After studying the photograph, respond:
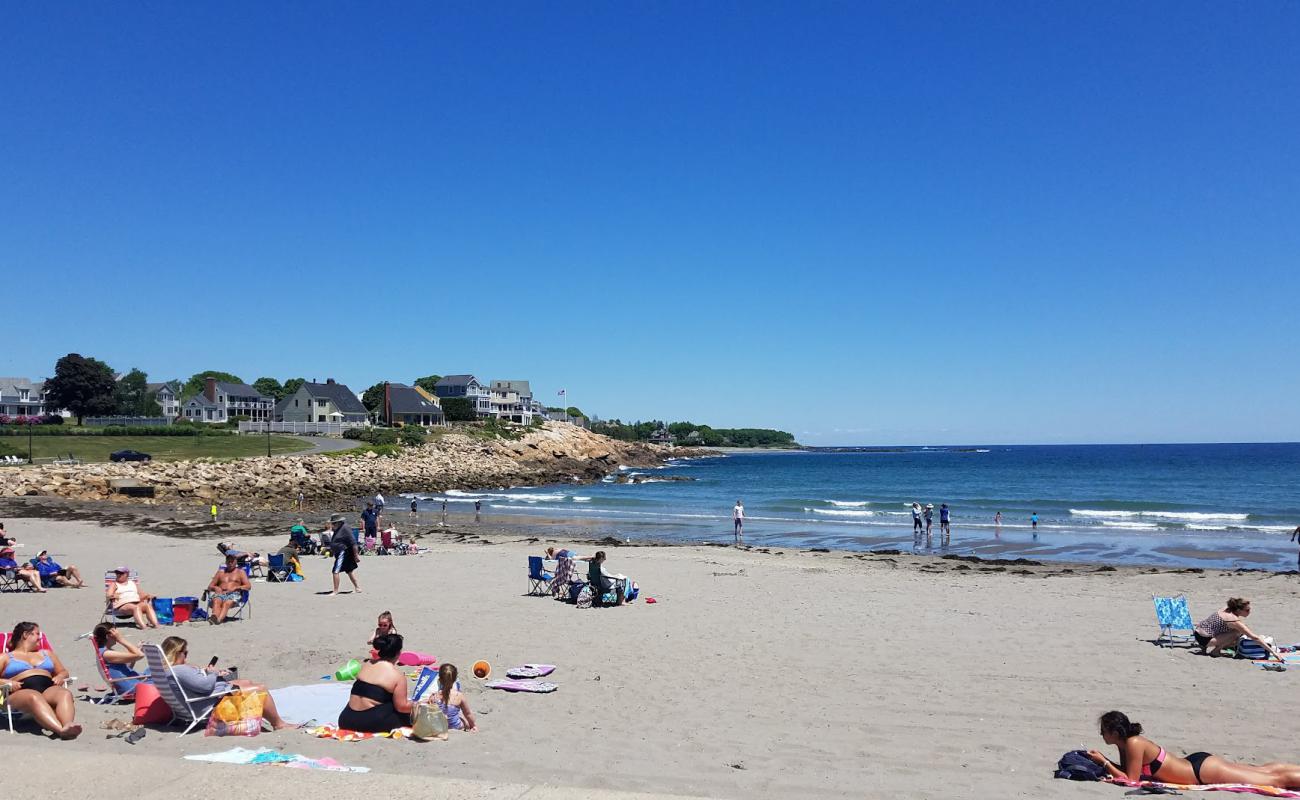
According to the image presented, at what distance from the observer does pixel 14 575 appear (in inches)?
619

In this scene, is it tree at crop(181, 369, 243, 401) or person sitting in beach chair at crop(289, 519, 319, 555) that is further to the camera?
tree at crop(181, 369, 243, 401)

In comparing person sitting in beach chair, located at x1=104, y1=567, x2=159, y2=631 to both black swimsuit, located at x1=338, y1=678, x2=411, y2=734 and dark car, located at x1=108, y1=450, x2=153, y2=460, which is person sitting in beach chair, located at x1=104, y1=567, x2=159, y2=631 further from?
dark car, located at x1=108, y1=450, x2=153, y2=460

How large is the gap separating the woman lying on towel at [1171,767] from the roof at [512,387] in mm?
120625

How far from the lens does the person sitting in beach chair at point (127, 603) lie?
12.0 m

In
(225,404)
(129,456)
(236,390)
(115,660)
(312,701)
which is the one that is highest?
(236,390)

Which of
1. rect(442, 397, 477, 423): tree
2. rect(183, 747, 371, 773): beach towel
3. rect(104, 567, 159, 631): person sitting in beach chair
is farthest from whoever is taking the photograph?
rect(442, 397, 477, 423): tree

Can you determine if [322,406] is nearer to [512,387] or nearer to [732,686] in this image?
[512,387]

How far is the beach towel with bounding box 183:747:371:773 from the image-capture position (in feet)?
19.7

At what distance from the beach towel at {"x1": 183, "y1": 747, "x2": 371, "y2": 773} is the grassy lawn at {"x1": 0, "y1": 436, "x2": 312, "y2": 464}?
2121 inches

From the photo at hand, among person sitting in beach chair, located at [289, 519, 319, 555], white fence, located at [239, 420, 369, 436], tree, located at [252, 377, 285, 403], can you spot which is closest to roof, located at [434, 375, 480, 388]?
white fence, located at [239, 420, 369, 436]

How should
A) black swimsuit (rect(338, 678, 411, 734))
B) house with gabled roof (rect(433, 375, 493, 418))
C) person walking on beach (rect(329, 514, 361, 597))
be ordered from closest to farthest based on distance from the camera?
black swimsuit (rect(338, 678, 411, 734)) < person walking on beach (rect(329, 514, 361, 597)) < house with gabled roof (rect(433, 375, 493, 418))

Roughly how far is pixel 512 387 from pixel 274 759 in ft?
398

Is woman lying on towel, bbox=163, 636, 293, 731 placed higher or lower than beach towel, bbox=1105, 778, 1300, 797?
higher

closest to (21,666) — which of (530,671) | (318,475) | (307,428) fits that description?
(530,671)
